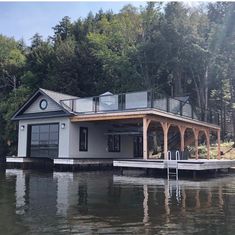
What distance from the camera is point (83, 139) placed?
24.1 m

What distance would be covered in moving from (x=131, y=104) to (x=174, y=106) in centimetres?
306

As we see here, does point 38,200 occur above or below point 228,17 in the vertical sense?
below

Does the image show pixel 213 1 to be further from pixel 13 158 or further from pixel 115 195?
pixel 115 195

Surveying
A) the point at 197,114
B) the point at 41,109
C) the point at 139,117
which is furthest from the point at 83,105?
the point at 197,114

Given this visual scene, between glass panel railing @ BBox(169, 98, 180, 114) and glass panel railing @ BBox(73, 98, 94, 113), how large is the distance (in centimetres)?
456

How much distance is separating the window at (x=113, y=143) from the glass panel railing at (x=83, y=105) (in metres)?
4.58

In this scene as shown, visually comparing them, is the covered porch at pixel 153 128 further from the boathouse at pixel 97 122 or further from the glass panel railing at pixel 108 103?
the glass panel railing at pixel 108 103

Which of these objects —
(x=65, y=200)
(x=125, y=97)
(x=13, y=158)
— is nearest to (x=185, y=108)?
(x=125, y=97)

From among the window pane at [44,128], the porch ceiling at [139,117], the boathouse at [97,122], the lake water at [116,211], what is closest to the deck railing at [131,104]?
the boathouse at [97,122]

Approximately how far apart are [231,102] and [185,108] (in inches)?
590

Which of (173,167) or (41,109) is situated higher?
(41,109)

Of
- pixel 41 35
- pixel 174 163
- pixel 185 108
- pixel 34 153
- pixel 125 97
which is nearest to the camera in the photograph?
pixel 174 163

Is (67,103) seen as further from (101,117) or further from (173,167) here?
(173,167)

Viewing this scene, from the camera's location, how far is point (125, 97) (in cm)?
2047
